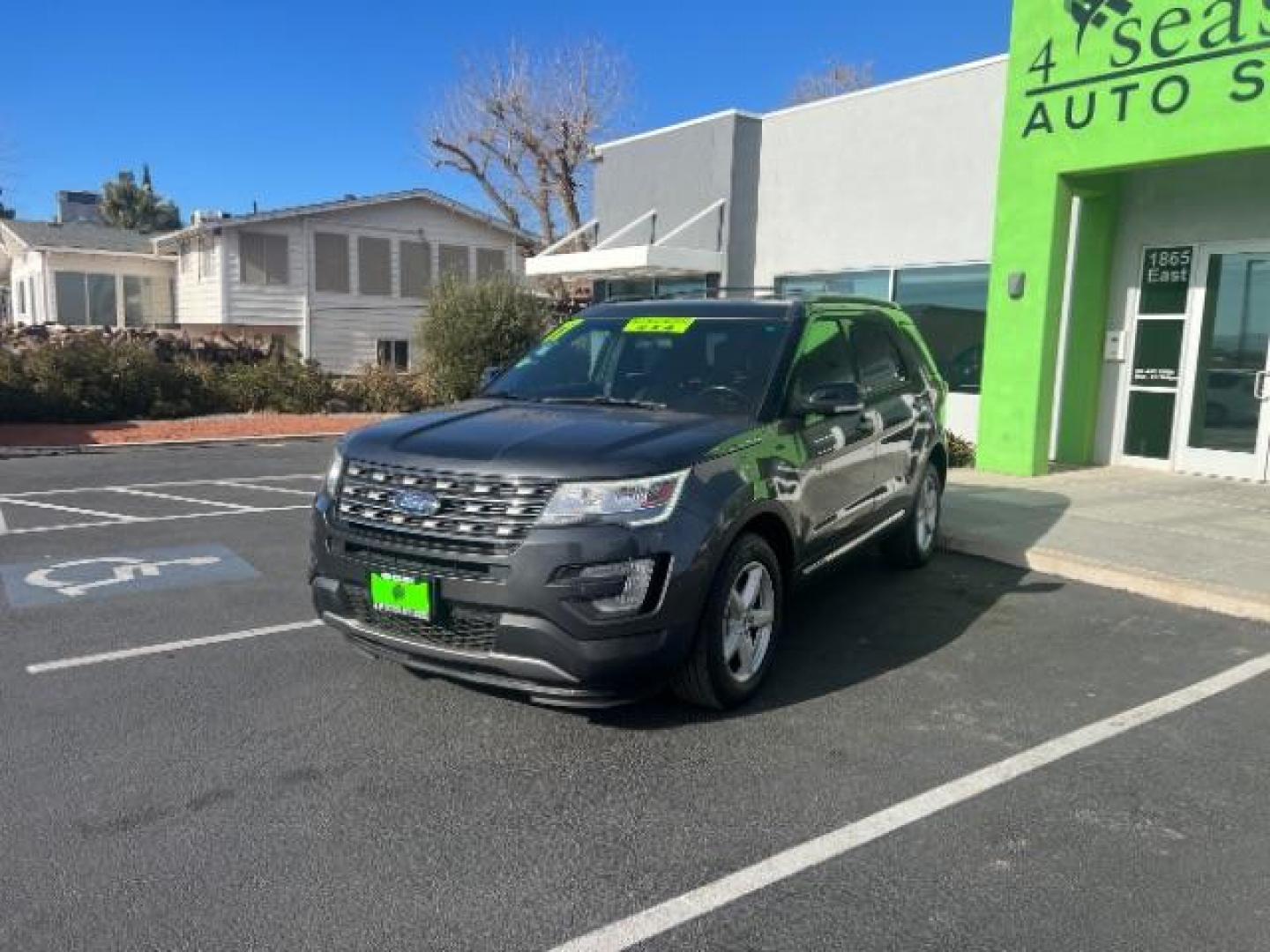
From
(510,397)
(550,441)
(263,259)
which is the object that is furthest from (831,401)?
(263,259)

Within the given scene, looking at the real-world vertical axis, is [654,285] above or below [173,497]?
above

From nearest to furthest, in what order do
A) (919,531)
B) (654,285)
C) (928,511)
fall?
1. (919,531)
2. (928,511)
3. (654,285)

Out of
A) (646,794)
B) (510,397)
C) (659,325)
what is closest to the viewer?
(646,794)

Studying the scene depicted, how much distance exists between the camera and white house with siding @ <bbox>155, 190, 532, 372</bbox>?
27906mm

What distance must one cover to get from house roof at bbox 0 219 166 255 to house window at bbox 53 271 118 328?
907mm

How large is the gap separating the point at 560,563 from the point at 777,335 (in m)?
2.02

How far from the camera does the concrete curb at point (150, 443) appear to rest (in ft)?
45.3

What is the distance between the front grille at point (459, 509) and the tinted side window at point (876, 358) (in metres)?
2.72

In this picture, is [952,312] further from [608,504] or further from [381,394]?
[381,394]

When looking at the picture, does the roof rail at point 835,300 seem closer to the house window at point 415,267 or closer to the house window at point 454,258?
the house window at point 415,267

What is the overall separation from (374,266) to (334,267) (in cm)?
124

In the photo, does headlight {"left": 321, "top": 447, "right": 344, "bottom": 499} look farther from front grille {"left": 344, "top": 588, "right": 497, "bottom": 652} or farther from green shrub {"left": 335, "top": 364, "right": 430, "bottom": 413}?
green shrub {"left": 335, "top": 364, "right": 430, "bottom": 413}

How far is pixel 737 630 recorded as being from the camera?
437cm

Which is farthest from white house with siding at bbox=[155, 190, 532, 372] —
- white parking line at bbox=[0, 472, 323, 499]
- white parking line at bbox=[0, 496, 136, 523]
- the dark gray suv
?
the dark gray suv
